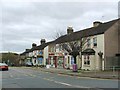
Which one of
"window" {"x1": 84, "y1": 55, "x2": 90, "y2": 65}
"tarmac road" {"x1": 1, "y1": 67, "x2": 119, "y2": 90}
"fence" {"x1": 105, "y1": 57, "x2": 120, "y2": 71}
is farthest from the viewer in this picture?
"window" {"x1": 84, "y1": 55, "x2": 90, "y2": 65}

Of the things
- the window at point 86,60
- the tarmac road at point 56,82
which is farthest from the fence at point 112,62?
the tarmac road at point 56,82

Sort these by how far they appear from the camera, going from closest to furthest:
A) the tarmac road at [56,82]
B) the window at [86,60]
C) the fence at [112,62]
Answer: the tarmac road at [56,82]
the fence at [112,62]
the window at [86,60]

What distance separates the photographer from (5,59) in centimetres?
12088

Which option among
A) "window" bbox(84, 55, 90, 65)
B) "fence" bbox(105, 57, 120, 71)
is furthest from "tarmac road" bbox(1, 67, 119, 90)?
"window" bbox(84, 55, 90, 65)

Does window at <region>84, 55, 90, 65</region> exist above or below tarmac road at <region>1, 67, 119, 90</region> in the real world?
above

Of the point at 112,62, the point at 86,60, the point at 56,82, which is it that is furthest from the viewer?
the point at 86,60

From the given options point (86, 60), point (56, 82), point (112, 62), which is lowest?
point (56, 82)

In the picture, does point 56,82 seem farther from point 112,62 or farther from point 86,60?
point 86,60

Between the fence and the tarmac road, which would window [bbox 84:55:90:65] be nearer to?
the fence

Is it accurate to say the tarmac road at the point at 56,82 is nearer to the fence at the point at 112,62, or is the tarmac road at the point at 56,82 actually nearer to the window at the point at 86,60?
the fence at the point at 112,62

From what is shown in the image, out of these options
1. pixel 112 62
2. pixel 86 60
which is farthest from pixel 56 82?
pixel 86 60

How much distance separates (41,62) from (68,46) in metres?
34.1

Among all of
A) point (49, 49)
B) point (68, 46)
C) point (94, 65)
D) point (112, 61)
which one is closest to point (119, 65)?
point (112, 61)

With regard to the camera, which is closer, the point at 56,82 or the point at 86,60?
the point at 56,82
